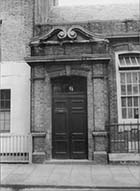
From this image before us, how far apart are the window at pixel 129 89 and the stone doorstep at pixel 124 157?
1704mm

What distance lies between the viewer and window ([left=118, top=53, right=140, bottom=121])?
33.1 ft

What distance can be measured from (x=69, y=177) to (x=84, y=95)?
3.72 m

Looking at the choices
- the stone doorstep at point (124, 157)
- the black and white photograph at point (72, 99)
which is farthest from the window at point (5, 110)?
the stone doorstep at point (124, 157)

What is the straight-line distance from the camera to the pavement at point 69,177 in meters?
6.38

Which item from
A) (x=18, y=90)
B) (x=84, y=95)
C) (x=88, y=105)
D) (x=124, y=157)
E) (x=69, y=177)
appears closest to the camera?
(x=69, y=177)

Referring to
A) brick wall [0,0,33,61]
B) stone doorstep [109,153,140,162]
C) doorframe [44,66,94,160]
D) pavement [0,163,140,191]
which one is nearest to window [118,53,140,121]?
doorframe [44,66,94,160]

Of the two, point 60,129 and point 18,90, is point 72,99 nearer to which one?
point 60,129

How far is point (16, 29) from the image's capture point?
11539mm

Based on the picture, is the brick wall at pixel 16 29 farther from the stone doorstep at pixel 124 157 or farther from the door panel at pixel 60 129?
the stone doorstep at pixel 124 157

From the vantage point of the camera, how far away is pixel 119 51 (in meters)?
10.5

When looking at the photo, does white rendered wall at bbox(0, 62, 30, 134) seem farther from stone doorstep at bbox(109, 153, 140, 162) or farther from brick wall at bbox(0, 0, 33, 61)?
stone doorstep at bbox(109, 153, 140, 162)

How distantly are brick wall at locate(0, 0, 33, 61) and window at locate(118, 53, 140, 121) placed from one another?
4.74 m

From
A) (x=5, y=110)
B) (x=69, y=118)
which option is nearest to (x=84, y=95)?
(x=69, y=118)

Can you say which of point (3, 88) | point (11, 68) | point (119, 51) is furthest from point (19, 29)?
point (119, 51)
